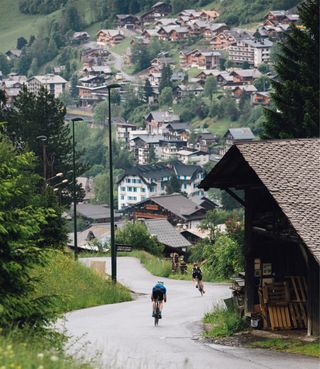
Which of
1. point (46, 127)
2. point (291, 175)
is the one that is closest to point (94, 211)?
point (46, 127)

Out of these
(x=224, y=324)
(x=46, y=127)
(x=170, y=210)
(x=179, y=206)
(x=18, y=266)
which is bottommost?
(x=170, y=210)

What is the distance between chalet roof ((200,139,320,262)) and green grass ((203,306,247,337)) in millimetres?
2536

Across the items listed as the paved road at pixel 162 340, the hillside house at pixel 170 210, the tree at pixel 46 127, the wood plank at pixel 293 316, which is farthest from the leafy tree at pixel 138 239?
the hillside house at pixel 170 210

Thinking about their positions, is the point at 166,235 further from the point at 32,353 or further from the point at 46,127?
the point at 32,353

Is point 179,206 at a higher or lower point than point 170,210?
higher

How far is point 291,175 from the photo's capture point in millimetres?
23188

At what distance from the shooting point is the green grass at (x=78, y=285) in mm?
30656

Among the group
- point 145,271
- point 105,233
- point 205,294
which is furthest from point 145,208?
point 205,294

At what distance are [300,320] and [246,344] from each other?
5.31 feet

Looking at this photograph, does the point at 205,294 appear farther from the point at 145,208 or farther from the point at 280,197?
Answer: the point at 145,208

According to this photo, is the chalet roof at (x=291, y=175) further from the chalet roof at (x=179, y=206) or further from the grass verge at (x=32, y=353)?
the chalet roof at (x=179, y=206)

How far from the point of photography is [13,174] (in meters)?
17.9

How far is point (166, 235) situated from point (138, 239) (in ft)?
54.2

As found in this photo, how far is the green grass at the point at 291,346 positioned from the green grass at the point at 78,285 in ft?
25.2
